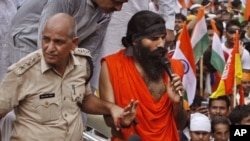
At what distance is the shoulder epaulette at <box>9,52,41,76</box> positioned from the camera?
16.7 feet

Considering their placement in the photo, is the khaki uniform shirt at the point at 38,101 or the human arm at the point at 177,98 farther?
the human arm at the point at 177,98

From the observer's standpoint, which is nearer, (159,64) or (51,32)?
(51,32)

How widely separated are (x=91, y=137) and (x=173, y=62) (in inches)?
31.0

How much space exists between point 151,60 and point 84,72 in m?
0.92

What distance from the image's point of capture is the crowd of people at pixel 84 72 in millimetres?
5148

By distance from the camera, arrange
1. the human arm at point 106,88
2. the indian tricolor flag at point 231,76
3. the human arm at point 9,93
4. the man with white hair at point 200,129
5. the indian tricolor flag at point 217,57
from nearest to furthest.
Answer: the human arm at point 9,93 < the human arm at point 106,88 < the man with white hair at point 200,129 < the indian tricolor flag at point 231,76 < the indian tricolor flag at point 217,57

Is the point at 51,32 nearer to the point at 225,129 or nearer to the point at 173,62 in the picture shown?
the point at 173,62

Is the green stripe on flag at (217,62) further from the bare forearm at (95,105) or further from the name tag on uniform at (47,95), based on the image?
the name tag on uniform at (47,95)

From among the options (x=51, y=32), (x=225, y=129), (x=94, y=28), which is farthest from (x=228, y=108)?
(x=51, y=32)

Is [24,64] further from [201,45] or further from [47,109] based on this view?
[201,45]

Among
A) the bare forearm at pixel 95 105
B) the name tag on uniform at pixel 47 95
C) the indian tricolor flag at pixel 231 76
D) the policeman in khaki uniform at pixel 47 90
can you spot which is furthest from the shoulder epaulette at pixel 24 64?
the indian tricolor flag at pixel 231 76

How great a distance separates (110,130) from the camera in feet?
21.6

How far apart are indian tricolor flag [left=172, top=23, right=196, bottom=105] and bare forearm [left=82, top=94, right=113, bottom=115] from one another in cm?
331

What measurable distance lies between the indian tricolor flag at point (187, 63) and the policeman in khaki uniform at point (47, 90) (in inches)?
145
